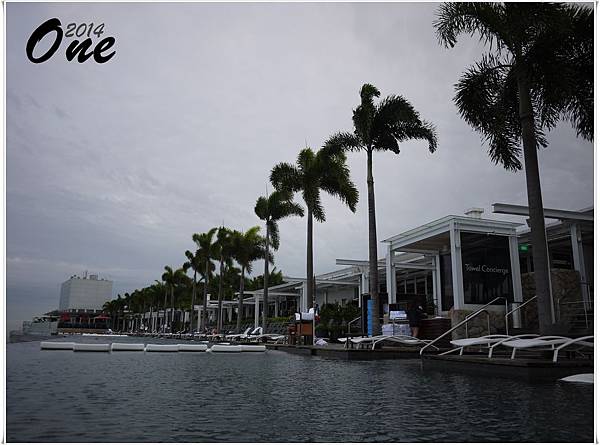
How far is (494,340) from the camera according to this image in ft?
29.1

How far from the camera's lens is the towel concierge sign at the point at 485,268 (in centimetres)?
1880

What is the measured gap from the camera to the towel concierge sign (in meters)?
18.8

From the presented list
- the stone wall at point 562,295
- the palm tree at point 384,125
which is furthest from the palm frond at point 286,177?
the stone wall at point 562,295

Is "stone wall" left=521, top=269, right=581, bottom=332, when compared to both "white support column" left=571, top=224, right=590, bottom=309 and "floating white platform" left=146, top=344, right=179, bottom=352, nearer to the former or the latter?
"white support column" left=571, top=224, right=590, bottom=309

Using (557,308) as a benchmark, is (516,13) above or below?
above

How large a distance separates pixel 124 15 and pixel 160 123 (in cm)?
322

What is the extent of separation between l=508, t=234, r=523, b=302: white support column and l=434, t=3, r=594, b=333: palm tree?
29.0 ft

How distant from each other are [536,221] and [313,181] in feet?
45.9

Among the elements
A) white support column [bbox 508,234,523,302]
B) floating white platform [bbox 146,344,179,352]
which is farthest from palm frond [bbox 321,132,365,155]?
floating white platform [bbox 146,344,179,352]

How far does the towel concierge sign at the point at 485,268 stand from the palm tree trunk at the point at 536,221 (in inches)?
374

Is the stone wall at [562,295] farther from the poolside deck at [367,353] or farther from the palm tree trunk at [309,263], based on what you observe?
the palm tree trunk at [309,263]

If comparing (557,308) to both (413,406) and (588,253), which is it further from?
(413,406)

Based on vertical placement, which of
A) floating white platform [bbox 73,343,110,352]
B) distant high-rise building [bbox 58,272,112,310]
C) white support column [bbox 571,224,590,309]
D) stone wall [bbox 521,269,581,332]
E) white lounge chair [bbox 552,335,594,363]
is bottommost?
floating white platform [bbox 73,343,110,352]

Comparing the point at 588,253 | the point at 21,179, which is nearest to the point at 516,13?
the point at 21,179
